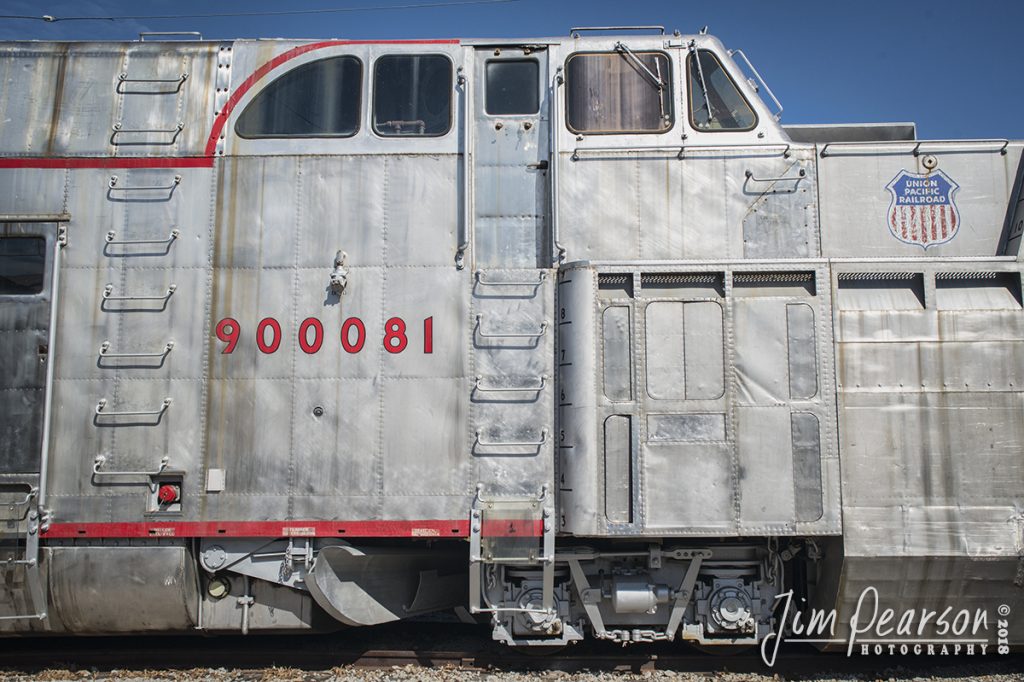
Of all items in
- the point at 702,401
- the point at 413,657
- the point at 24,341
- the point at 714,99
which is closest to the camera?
the point at 702,401

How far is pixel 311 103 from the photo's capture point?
6418mm

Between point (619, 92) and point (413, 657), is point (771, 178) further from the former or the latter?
point (413, 657)

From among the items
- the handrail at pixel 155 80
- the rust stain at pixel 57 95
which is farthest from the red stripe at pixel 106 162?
the handrail at pixel 155 80

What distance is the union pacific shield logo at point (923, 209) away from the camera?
6.14 metres

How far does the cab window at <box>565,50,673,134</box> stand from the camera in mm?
6328

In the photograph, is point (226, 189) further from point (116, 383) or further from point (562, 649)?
point (562, 649)

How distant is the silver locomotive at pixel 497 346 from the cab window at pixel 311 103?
0.11 feet

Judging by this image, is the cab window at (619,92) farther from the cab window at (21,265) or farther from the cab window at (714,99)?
the cab window at (21,265)

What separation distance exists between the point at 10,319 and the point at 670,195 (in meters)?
5.90

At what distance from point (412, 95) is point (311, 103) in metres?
0.93

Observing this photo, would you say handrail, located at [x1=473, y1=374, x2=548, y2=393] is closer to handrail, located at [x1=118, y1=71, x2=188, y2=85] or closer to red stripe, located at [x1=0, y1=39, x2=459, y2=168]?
red stripe, located at [x1=0, y1=39, x2=459, y2=168]

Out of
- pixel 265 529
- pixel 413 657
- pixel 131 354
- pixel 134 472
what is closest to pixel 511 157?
pixel 131 354

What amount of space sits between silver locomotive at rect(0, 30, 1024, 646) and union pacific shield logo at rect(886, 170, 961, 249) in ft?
0.09

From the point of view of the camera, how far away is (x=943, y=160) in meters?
6.20
